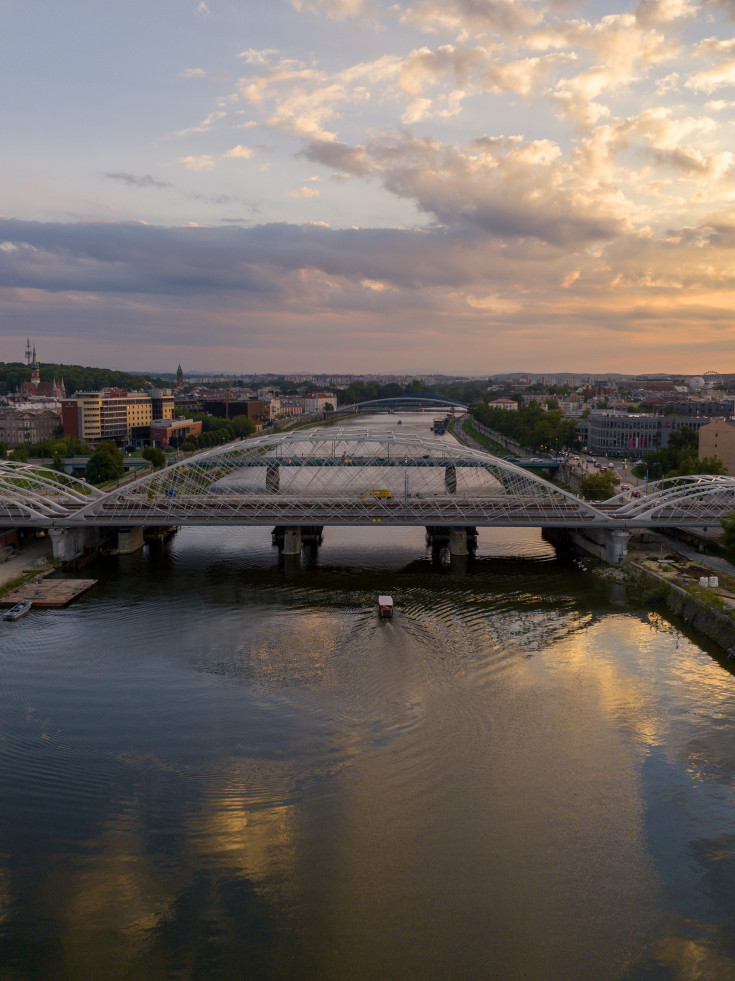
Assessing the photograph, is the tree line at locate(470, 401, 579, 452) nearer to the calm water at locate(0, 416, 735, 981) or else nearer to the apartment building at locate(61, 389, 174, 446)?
the apartment building at locate(61, 389, 174, 446)

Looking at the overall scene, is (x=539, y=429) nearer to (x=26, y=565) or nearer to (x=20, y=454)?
(x=20, y=454)

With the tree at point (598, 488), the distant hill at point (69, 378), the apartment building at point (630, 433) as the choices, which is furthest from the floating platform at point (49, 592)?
the distant hill at point (69, 378)

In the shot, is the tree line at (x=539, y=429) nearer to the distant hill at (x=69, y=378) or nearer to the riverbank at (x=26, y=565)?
the riverbank at (x=26, y=565)

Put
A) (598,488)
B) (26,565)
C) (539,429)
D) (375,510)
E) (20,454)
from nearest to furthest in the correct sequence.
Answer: (26,565) < (375,510) < (598,488) < (20,454) < (539,429)

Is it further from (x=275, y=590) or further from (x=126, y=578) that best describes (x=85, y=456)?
(x=275, y=590)

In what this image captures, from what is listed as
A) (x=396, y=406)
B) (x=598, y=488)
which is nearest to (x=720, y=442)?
(x=598, y=488)

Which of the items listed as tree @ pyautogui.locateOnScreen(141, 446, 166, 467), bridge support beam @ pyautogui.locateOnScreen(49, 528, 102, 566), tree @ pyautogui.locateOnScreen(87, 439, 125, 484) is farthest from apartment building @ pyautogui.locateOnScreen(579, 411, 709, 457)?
bridge support beam @ pyautogui.locateOnScreen(49, 528, 102, 566)
